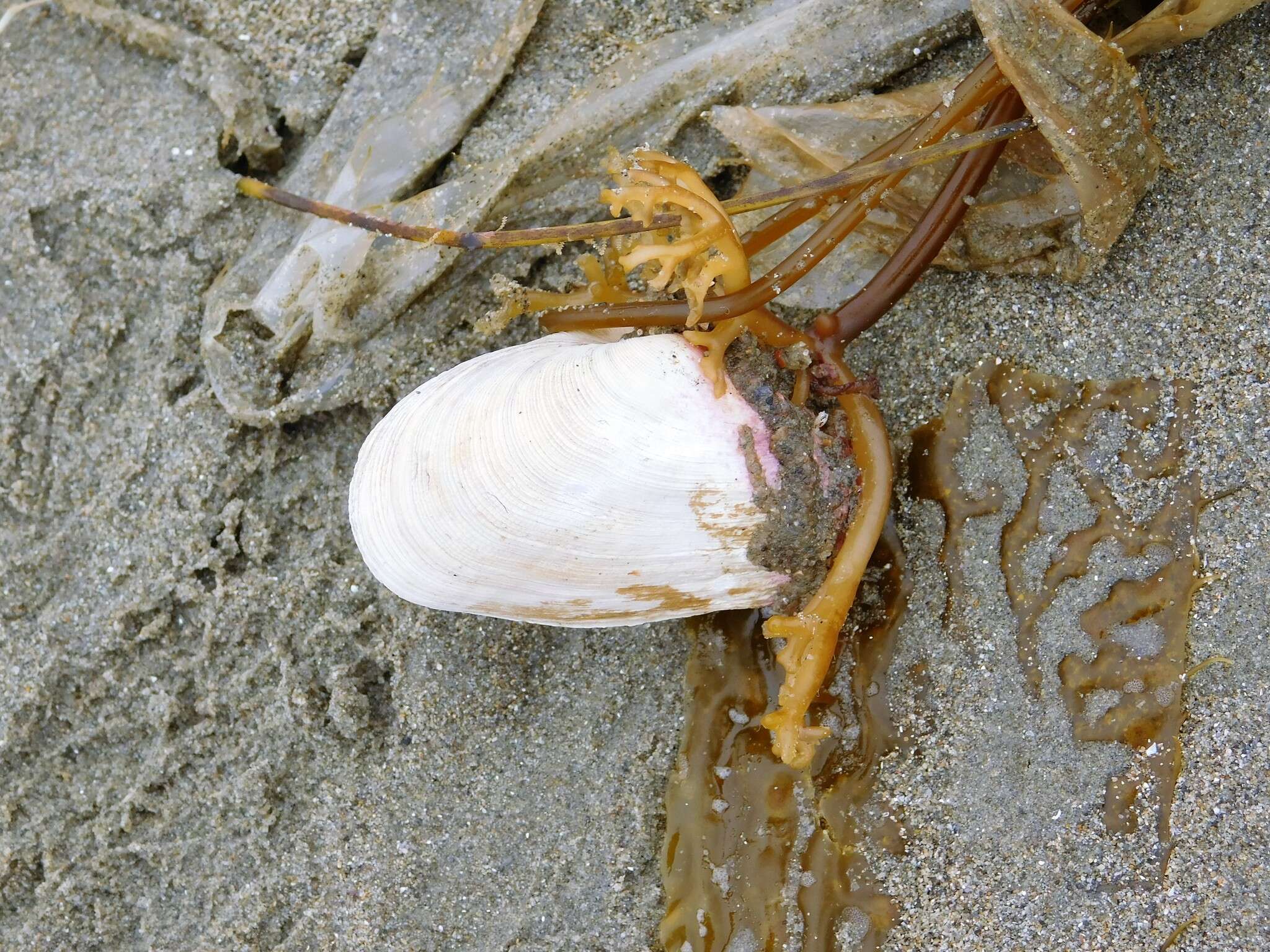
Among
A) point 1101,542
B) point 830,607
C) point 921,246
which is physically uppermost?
point 921,246

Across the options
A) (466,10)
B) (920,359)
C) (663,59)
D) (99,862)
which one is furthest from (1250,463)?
(99,862)

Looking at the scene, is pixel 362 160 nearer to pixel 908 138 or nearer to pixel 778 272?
pixel 778 272

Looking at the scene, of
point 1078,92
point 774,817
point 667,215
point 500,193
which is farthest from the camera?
point 500,193

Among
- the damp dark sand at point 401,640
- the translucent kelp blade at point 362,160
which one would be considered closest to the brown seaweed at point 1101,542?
the damp dark sand at point 401,640

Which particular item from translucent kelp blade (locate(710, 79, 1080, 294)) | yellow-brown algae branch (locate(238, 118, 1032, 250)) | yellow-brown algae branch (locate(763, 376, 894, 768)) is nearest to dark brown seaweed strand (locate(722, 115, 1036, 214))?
yellow-brown algae branch (locate(238, 118, 1032, 250))

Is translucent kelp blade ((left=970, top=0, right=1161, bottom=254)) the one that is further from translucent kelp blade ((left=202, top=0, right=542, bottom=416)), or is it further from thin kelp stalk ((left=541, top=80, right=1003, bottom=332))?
translucent kelp blade ((left=202, top=0, right=542, bottom=416))

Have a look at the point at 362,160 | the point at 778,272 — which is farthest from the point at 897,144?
the point at 362,160
